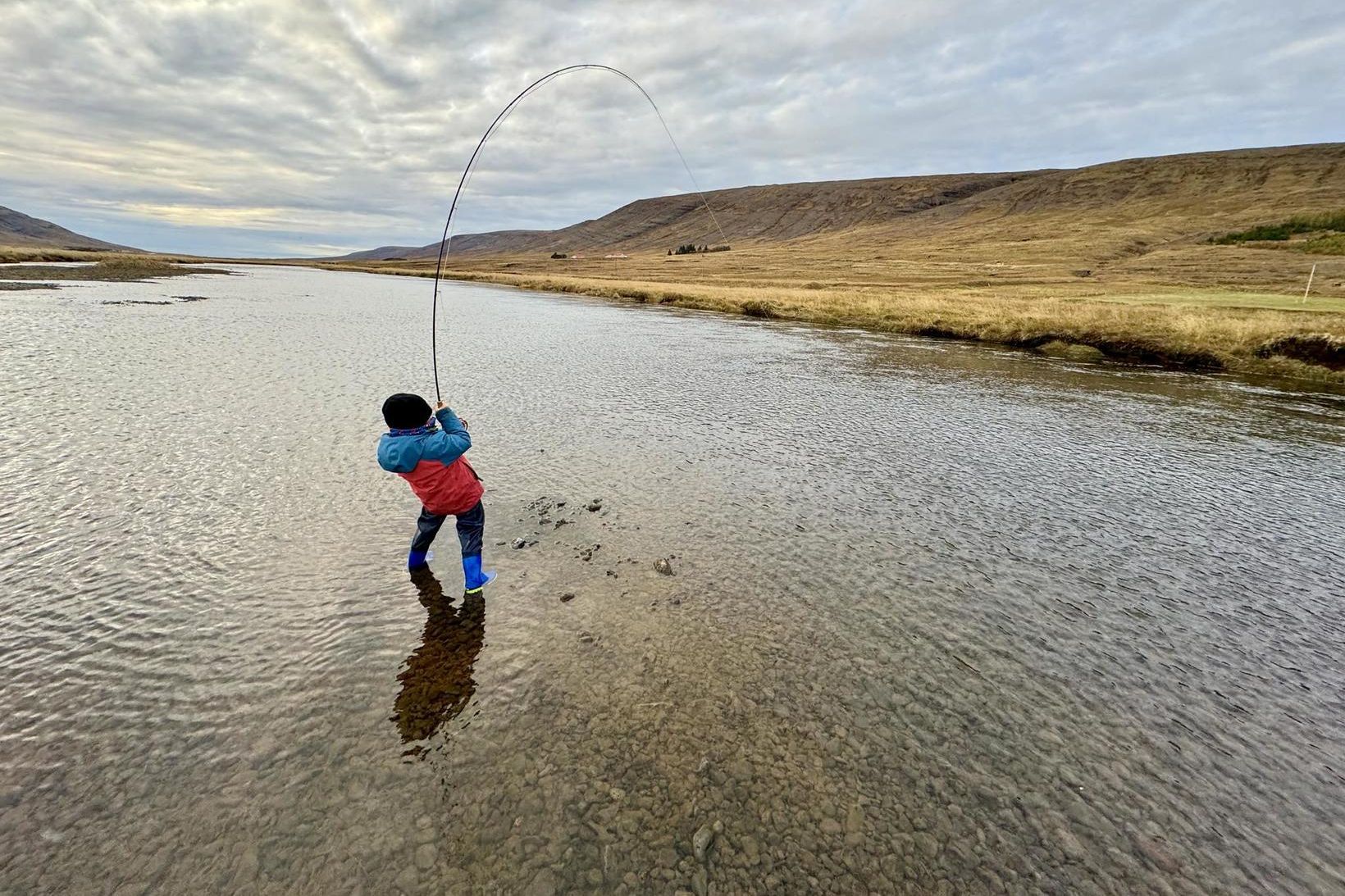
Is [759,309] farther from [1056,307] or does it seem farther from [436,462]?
[436,462]

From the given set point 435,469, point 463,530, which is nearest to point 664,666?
point 463,530

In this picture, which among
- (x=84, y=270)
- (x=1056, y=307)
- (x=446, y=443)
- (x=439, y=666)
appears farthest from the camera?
(x=84, y=270)

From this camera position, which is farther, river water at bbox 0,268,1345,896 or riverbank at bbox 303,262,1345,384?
riverbank at bbox 303,262,1345,384

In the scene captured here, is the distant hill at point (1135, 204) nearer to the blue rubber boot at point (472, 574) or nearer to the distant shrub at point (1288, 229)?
the distant shrub at point (1288, 229)

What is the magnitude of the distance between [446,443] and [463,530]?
1.10m

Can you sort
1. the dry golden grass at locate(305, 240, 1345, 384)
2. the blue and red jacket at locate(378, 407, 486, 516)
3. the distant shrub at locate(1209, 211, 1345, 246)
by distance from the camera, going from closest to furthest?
the blue and red jacket at locate(378, 407, 486, 516) < the dry golden grass at locate(305, 240, 1345, 384) < the distant shrub at locate(1209, 211, 1345, 246)

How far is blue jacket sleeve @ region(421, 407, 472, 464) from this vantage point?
6414 mm

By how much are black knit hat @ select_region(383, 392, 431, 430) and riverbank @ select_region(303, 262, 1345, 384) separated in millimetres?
33127

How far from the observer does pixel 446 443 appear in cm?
649

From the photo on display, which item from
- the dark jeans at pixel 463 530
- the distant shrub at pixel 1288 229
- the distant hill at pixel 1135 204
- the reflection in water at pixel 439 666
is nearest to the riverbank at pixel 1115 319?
the dark jeans at pixel 463 530

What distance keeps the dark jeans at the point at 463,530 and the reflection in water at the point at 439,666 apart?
1.72ft

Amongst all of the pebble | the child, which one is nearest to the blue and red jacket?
the child

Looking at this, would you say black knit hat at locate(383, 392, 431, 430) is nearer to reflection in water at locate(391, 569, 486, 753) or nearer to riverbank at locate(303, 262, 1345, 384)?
reflection in water at locate(391, 569, 486, 753)

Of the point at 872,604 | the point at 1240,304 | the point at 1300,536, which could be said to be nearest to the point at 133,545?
the point at 872,604
